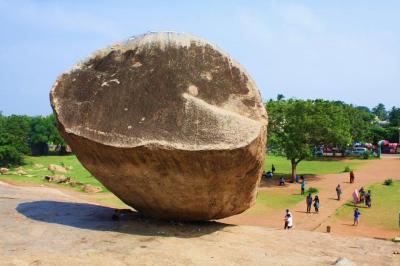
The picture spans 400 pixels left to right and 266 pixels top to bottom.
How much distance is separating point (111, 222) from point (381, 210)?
17.7m

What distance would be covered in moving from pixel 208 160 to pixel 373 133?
64007 mm

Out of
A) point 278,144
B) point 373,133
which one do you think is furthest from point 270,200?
point 373,133

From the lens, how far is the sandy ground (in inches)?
Answer: 385

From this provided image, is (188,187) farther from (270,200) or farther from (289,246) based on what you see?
(270,200)

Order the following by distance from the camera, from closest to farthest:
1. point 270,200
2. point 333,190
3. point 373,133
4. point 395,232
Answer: point 395,232
point 270,200
point 333,190
point 373,133

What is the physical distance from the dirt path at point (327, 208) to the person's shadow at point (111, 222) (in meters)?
8.16

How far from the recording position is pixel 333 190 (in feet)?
105

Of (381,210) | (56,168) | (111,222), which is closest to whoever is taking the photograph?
(111,222)

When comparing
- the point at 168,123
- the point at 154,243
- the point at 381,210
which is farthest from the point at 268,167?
the point at 168,123

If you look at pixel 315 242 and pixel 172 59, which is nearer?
pixel 172 59

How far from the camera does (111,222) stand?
43.0ft

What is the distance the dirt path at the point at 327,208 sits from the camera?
21438mm

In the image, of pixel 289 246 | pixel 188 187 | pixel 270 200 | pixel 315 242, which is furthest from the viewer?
pixel 270 200

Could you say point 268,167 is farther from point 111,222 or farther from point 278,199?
point 111,222
